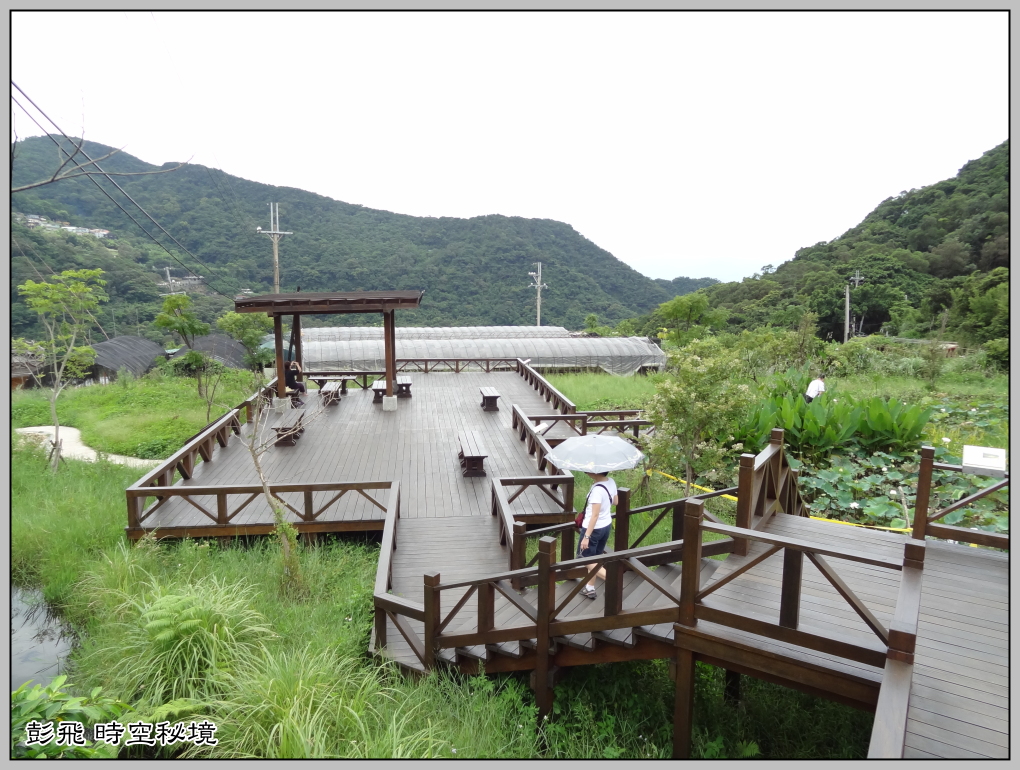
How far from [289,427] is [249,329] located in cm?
1546

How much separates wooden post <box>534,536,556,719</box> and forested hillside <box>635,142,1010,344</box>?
24092 mm

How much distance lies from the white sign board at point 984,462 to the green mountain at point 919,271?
20632 millimetres

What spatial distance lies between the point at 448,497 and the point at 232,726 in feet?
15.1

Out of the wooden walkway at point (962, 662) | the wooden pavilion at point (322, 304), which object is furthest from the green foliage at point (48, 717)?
the wooden pavilion at point (322, 304)

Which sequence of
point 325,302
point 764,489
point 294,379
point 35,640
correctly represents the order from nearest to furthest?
point 764,489 → point 35,640 → point 325,302 → point 294,379

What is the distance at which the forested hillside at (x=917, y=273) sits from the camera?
25.4 m

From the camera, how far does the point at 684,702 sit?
427 cm

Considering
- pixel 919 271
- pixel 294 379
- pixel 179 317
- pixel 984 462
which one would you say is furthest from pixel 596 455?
pixel 919 271

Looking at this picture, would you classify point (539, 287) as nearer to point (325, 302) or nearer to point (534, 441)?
point (325, 302)

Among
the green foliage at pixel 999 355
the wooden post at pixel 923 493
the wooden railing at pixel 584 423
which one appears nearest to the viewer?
the wooden post at pixel 923 493

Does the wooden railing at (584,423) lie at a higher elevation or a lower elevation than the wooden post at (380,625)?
higher

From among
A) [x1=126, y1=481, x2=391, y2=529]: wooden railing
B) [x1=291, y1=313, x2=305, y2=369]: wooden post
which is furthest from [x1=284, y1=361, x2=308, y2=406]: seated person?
[x1=126, y1=481, x2=391, y2=529]: wooden railing

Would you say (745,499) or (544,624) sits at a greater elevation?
(745,499)

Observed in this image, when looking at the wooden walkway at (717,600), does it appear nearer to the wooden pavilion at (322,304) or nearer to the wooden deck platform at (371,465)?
the wooden deck platform at (371,465)
